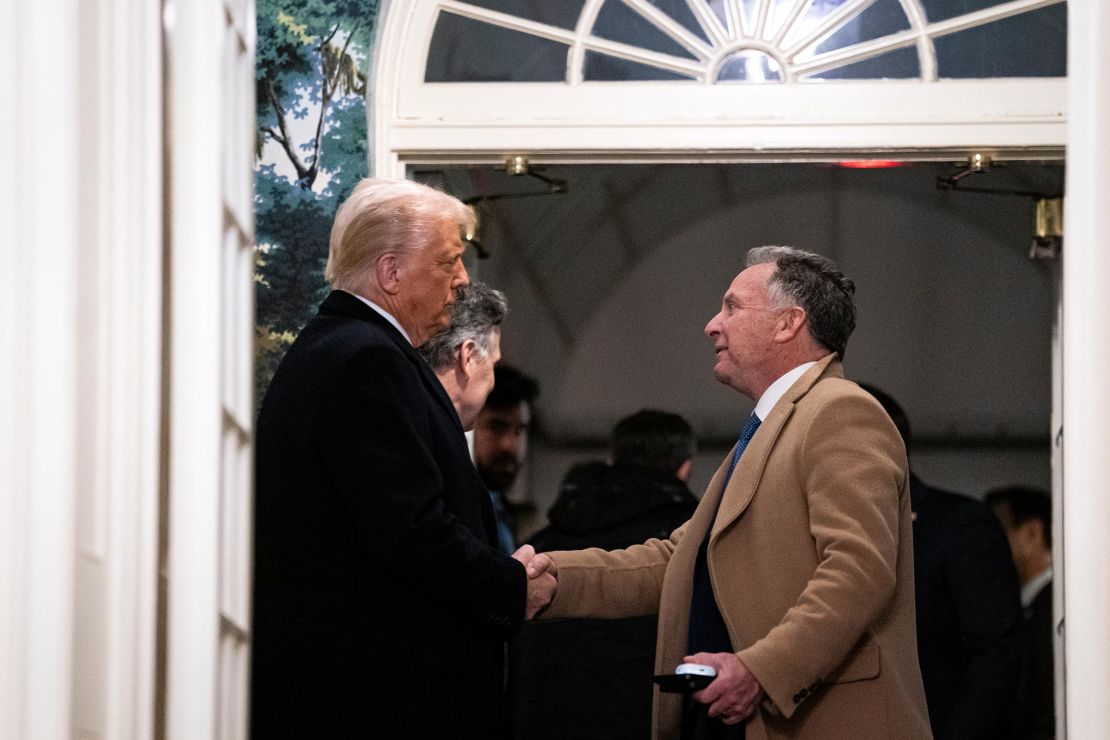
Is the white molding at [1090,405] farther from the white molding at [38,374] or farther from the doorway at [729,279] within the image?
the doorway at [729,279]

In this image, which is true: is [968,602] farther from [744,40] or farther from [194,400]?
[194,400]

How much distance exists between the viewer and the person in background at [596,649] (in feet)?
13.7

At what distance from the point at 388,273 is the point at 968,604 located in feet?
8.26

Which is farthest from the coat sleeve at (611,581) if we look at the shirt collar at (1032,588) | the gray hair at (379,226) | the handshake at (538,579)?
the shirt collar at (1032,588)

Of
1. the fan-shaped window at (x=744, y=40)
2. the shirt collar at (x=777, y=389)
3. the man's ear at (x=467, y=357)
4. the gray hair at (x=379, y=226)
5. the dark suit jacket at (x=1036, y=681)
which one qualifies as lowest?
the dark suit jacket at (x=1036, y=681)

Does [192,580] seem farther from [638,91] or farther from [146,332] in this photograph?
[638,91]

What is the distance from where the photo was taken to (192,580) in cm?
218

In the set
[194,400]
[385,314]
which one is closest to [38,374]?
[194,400]

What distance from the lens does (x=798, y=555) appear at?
3.11 metres

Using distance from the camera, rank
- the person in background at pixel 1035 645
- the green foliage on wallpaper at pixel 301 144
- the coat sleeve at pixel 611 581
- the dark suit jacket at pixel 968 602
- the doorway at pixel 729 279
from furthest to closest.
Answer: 1. the doorway at pixel 729 279
2. the person in background at pixel 1035 645
3. the dark suit jacket at pixel 968 602
4. the green foliage on wallpaper at pixel 301 144
5. the coat sleeve at pixel 611 581

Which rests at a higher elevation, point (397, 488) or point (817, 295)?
point (817, 295)

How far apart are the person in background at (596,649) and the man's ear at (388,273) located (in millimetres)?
1238

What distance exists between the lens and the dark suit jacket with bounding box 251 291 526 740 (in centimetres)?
285

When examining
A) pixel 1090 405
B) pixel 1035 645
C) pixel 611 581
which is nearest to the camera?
pixel 1090 405
